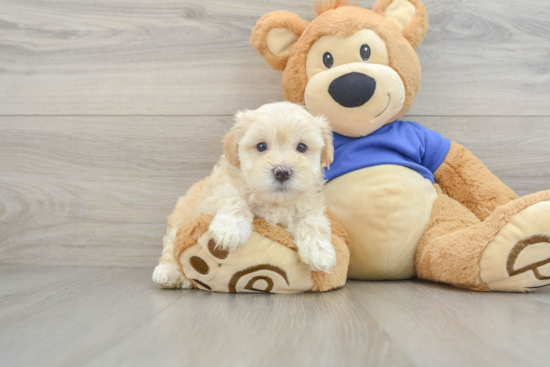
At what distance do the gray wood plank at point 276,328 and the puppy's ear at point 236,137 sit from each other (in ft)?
1.08

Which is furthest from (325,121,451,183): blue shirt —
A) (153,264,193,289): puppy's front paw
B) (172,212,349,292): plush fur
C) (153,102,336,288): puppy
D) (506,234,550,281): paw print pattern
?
(153,264,193,289): puppy's front paw

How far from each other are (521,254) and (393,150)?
421 millimetres

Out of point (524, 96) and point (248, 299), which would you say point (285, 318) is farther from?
point (524, 96)

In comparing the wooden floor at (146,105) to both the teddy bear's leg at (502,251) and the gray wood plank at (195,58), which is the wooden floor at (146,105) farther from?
the teddy bear's leg at (502,251)

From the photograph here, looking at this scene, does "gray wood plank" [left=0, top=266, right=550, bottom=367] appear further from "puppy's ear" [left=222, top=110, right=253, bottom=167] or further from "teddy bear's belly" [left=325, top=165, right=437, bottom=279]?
"puppy's ear" [left=222, top=110, right=253, bottom=167]

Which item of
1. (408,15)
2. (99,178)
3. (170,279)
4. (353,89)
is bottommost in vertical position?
(170,279)

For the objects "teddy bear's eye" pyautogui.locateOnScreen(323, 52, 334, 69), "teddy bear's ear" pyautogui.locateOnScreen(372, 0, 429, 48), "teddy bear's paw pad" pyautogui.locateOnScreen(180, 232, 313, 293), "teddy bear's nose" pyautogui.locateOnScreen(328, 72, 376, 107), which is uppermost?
"teddy bear's ear" pyautogui.locateOnScreen(372, 0, 429, 48)

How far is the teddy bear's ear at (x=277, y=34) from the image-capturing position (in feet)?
3.71

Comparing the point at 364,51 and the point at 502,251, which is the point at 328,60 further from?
the point at 502,251

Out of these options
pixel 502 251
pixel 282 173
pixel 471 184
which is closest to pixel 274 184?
pixel 282 173

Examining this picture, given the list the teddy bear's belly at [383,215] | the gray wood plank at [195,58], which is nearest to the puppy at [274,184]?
the teddy bear's belly at [383,215]

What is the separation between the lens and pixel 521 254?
2.79 ft

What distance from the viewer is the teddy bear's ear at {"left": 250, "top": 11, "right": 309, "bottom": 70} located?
1.13 m

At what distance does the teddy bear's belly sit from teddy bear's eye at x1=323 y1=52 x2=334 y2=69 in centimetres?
30
